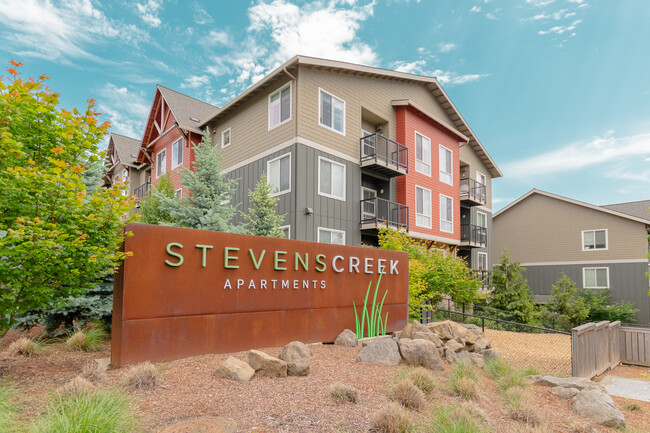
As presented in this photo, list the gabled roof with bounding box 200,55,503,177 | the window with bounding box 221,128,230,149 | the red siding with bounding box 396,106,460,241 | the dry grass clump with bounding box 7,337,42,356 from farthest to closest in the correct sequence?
the window with bounding box 221,128,230,149 → the red siding with bounding box 396,106,460,241 → the gabled roof with bounding box 200,55,503,177 → the dry grass clump with bounding box 7,337,42,356

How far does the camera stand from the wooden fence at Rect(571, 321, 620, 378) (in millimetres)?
9500

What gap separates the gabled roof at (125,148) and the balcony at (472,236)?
22713 millimetres

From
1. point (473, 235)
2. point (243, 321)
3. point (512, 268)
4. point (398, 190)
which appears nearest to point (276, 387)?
point (243, 321)

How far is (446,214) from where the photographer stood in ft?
73.2

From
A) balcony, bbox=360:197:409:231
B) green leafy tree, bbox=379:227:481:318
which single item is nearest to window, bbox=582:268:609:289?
green leafy tree, bbox=379:227:481:318

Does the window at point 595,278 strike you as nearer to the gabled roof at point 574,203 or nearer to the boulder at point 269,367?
the gabled roof at point 574,203

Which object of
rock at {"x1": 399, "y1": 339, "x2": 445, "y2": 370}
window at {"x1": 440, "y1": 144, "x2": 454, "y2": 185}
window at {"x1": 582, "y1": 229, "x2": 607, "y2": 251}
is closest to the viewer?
rock at {"x1": 399, "y1": 339, "x2": 445, "y2": 370}

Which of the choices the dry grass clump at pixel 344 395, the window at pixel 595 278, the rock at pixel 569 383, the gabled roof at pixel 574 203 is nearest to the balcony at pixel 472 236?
the gabled roof at pixel 574 203

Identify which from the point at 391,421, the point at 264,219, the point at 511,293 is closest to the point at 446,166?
the point at 511,293

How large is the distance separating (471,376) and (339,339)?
2917 mm

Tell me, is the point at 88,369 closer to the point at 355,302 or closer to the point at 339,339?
the point at 339,339

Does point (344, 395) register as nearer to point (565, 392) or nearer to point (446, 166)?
point (565, 392)

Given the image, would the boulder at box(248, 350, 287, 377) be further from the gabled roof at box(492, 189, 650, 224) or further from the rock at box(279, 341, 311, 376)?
the gabled roof at box(492, 189, 650, 224)

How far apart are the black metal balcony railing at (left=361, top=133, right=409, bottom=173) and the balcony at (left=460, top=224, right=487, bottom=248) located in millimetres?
8083
